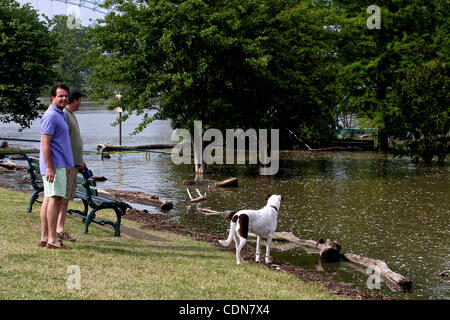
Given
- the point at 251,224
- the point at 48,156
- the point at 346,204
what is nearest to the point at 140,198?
the point at 346,204

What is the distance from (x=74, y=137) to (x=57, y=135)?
1.02 meters

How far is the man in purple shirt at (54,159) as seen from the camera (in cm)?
855

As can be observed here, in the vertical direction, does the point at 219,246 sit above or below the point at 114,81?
below

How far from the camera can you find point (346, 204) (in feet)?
67.7

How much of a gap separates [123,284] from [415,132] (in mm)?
30518

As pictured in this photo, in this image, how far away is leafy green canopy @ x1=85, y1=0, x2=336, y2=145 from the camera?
2844cm

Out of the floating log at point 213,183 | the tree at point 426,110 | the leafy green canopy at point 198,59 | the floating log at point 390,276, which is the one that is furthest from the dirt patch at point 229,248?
the tree at point 426,110

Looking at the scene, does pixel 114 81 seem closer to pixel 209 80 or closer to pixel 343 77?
pixel 209 80

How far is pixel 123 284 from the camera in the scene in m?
7.43

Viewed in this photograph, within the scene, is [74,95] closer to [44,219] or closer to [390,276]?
[44,219]

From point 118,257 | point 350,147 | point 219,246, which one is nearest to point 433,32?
point 350,147

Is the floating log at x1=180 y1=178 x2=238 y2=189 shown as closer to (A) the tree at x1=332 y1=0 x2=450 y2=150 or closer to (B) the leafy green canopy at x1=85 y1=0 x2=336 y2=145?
(B) the leafy green canopy at x1=85 y1=0 x2=336 y2=145

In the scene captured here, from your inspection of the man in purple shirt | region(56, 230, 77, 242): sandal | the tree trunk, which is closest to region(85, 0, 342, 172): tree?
the tree trunk

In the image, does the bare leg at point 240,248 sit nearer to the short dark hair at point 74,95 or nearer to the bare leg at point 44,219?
the bare leg at point 44,219
